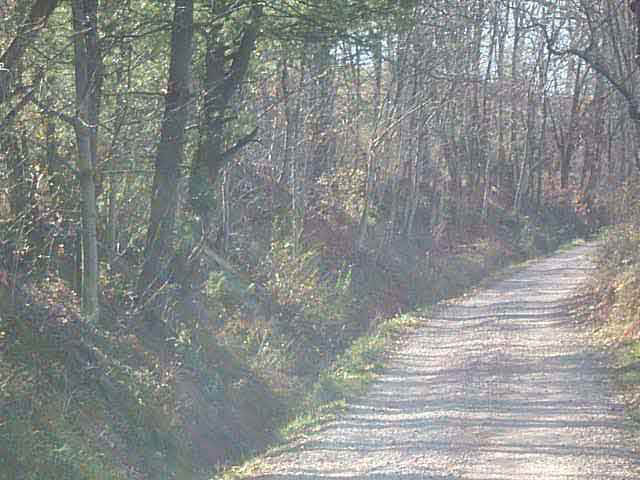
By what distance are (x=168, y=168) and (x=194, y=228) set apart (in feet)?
6.91

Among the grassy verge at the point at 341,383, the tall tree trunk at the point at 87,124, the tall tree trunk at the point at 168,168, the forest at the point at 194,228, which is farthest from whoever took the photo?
the tall tree trunk at the point at 168,168

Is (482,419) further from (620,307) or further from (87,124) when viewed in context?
(620,307)

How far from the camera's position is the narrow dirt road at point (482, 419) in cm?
960

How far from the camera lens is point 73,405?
10617mm

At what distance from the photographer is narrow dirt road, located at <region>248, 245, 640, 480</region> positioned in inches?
378

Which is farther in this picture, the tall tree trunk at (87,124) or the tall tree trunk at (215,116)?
the tall tree trunk at (215,116)

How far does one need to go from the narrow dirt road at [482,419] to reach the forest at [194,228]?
1.17m

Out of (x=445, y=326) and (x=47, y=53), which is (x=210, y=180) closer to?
(x=47, y=53)

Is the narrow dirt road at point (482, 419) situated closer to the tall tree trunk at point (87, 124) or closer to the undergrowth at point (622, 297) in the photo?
the undergrowth at point (622, 297)

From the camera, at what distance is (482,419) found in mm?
11609

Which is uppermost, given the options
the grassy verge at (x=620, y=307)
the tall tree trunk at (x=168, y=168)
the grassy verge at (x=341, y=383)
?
the tall tree trunk at (x=168, y=168)

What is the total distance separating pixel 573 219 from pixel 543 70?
774 centimetres

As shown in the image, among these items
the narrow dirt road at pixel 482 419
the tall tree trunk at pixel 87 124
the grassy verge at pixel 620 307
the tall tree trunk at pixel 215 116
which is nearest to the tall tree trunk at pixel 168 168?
the tall tree trunk at pixel 215 116

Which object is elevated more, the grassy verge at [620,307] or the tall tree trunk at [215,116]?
the tall tree trunk at [215,116]
